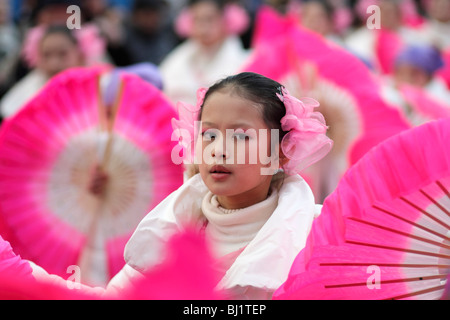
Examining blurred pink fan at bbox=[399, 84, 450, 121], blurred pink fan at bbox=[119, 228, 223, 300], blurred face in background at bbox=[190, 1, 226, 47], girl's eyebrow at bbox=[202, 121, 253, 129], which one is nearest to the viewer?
blurred pink fan at bbox=[119, 228, 223, 300]

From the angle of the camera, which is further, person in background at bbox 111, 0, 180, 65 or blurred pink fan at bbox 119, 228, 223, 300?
person in background at bbox 111, 0, 180, 65

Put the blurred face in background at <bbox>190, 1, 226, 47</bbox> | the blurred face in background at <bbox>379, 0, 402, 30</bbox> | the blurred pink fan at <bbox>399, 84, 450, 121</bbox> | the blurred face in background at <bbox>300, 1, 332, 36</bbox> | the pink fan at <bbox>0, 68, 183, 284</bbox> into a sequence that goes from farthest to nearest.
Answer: the blurred face in background at <bbox>379, 0, 402, 30</bbox>, the blurred face in background at <bbox>300, 1, 332, 36</bbox>, the blurred face in background at <bbox>190, 1, 226, 47</bbox>, the blurred pink fan at <bbox>399, 84, 450, 121</bbox>, the pink fan at <bbox>0, 68, 183, 284</bbox>

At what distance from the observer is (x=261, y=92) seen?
1.61 metres

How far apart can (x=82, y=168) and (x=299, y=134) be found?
1.22 metres

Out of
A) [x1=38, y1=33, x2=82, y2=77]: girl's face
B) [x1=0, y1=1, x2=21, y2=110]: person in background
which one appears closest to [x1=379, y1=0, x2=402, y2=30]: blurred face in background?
[x1=0, y1=1, x2=21, y2=110]: person in background

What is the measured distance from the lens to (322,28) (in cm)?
573

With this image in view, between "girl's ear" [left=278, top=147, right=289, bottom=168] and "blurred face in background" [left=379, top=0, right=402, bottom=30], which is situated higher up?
"blurred face in background" [left=379, top=0, right=402, bottom=30]

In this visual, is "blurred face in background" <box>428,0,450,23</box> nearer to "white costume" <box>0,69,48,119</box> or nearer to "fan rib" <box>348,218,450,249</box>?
"white costume" <box>0,69,48,119</box>

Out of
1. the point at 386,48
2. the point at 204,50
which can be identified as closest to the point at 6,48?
the point at 204,50

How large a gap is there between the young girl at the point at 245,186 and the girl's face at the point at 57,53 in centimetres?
242

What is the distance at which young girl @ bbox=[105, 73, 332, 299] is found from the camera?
4.97 feet

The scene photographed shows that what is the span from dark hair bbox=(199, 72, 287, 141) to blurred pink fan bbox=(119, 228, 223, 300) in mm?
319

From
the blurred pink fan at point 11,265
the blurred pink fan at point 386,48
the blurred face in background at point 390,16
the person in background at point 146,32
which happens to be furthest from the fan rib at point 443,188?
the blurred face in background at point 390,16

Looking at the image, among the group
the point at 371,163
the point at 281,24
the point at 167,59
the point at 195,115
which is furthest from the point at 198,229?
the point at 167,59
